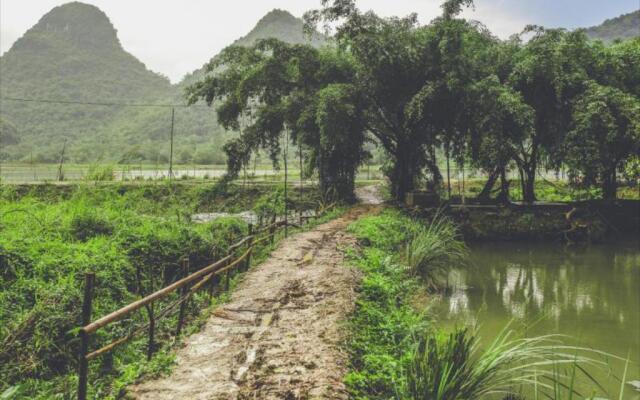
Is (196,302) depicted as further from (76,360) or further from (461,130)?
(461,130)

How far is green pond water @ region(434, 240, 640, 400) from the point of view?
7.25m

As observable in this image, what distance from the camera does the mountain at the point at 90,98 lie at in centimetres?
6400

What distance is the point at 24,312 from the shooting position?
4805 mm

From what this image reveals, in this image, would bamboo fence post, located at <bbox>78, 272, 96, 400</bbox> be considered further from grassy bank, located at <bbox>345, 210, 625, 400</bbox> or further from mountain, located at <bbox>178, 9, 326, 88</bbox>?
mountain, located at <bbox>178, 9, 326, 88</bbox>

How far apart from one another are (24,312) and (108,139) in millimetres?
69787

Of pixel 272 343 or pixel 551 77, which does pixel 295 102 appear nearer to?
pixel 551 77

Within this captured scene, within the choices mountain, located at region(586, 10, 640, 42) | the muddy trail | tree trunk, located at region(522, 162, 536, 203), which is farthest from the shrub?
mountain, located at region(586, 10, 640, 42)

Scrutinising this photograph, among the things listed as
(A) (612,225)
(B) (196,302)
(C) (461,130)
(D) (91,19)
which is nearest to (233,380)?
(B) (196,302)

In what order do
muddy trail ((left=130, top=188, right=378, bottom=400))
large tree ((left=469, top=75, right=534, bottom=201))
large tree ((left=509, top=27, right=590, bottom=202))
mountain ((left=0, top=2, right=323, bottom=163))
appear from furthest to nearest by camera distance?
mountain ((left=0, top=2, right=323, bottom=163))
large tree ((left=509, top=27, right=590, bottom=202))
large tree ((left=469, top=75, right=534, bottom=201))
muddy trail ((left=130, top=188, right=378, bottom=400))

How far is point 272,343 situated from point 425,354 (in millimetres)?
1774

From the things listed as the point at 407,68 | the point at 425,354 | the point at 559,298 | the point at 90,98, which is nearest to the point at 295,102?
the point at 407,68

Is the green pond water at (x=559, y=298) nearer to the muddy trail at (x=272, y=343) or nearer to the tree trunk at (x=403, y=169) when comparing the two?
the muddy trail at (x=272, y=343)

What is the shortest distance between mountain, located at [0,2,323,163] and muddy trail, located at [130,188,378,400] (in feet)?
116

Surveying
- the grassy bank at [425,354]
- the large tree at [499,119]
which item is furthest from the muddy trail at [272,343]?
the large tree at [499,119]
